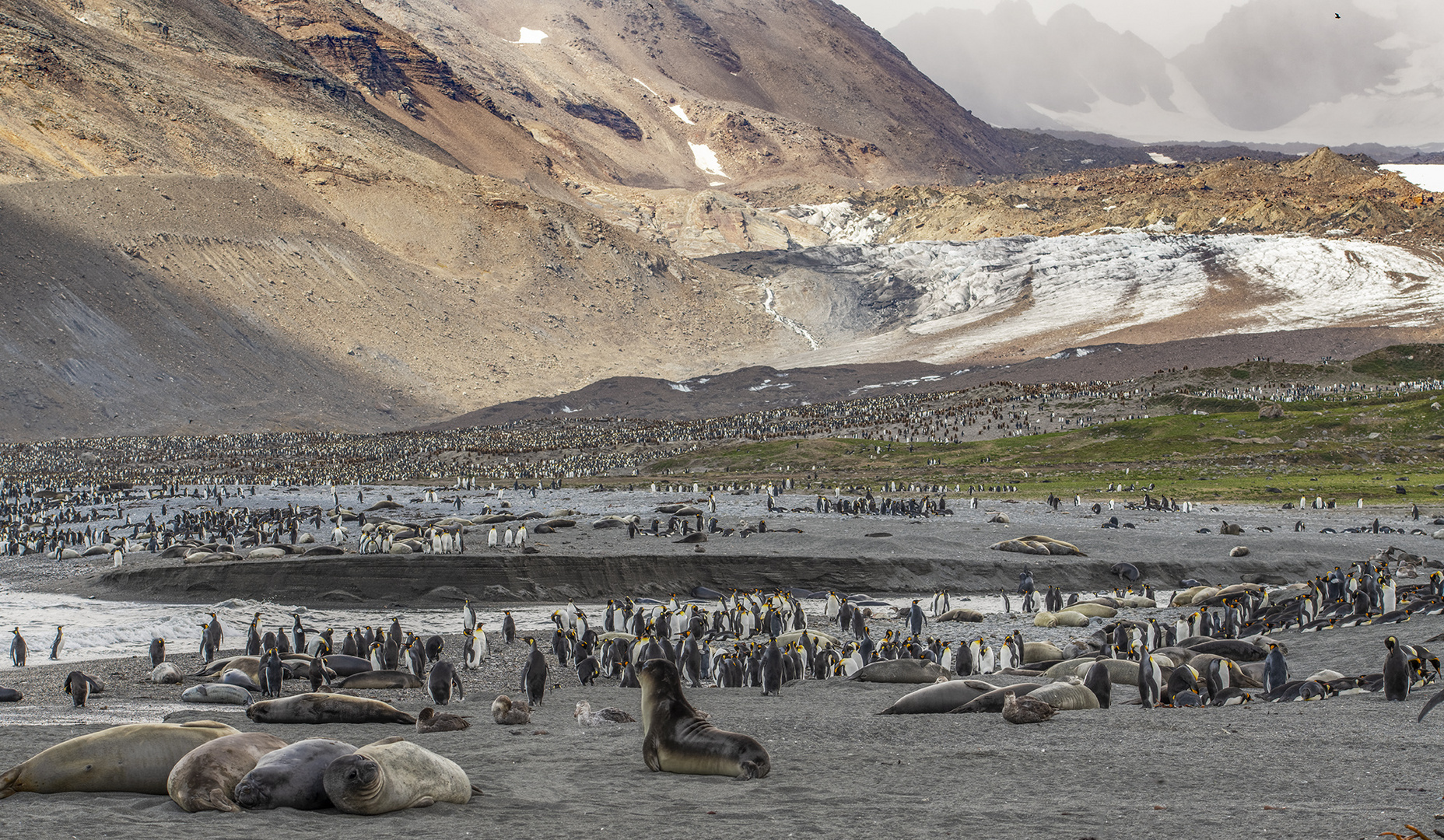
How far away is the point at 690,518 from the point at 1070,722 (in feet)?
79.0

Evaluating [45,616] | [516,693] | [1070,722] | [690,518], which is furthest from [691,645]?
[690,518]

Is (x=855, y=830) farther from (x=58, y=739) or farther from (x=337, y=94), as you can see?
(x=337, y=94)

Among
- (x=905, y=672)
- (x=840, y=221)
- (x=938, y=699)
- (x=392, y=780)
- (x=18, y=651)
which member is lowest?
(x=905, y=672)

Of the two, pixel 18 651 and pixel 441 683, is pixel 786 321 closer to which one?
pixel 18 651

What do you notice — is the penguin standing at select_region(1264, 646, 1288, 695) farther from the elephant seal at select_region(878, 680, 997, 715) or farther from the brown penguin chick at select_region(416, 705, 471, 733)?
the brown penguin chick at select_region(416, 705, 471, 733)

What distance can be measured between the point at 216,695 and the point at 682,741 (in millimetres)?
7147

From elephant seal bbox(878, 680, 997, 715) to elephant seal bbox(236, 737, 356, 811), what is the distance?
592 centimetres

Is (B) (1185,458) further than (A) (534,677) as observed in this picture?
Yes

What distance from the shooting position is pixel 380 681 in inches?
543

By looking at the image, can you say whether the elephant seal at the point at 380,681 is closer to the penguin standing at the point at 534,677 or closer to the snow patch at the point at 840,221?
the penguin standing at the point at 534,677

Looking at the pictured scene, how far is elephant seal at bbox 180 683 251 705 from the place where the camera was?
482 inches

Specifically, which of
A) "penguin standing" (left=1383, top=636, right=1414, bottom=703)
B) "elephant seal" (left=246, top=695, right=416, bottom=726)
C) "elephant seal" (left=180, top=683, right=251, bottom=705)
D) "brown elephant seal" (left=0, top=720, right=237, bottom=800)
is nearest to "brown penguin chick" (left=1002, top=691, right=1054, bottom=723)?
"penguin standing" (left=1383, top=636, right=1414, bottom=703)

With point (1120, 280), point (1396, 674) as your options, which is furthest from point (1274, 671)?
point (1120, 280)

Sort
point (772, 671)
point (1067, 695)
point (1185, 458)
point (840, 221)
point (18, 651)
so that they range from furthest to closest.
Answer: point (840, 221) < point (1185, 458) < point (18, 651) < point (772, 671) < point (1067, 695)
